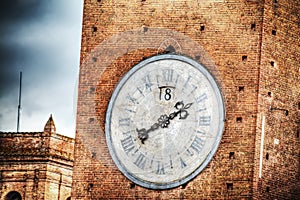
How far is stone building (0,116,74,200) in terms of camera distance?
52844mm

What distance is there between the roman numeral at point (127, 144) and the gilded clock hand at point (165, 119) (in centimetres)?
29

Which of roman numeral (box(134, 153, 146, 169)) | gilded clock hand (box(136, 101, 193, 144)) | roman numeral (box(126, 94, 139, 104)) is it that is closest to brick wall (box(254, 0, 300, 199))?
gilded clock hand (box(136, 101, 193, 144))

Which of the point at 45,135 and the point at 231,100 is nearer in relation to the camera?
the point at 231,100

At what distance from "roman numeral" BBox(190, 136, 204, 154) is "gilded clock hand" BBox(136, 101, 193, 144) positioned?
703mm

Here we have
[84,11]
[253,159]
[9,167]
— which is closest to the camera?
[253,159]

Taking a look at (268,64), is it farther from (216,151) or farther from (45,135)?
(45,135)

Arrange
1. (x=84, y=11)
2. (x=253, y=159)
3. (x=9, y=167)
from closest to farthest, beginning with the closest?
(x=253, y=159), (x=84, y=11), (x=9, y=167)

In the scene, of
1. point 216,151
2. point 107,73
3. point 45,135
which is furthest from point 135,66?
point 45,135

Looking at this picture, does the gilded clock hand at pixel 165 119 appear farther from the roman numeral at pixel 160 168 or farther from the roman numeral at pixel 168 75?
the roman numeral at pixel 160 168

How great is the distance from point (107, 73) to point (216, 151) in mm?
3854

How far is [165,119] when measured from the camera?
3822 centimetres

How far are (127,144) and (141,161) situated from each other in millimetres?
638

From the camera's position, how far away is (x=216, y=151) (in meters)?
37.7

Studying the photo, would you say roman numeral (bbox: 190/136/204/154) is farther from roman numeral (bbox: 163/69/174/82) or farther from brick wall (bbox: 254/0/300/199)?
roman numeral (bbox: 163/69/174/82)
